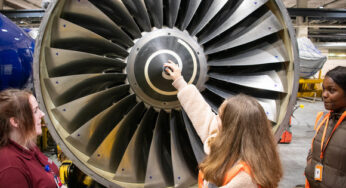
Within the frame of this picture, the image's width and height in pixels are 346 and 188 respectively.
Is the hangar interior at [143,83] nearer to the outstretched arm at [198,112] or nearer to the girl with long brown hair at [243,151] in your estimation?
the outstretched arm at [198,112]

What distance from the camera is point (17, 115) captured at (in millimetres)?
1179

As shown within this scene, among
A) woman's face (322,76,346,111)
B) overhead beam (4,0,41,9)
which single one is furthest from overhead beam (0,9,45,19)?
overhead beam (4,0,41,9)

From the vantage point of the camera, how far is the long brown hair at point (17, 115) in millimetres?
1144

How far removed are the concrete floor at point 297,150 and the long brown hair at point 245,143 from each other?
2.87 metres

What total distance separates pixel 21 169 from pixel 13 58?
3.11 feet

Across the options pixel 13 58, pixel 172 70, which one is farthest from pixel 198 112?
pixel 13 58

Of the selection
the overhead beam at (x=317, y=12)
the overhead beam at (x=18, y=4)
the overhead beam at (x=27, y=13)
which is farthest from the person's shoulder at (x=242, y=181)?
the overhead beam at (x=18, y=4)

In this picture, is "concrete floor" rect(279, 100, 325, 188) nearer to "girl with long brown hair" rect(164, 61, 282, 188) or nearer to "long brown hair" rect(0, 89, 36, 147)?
"girl with long brown hair" rect(164, 61, 282, 188)

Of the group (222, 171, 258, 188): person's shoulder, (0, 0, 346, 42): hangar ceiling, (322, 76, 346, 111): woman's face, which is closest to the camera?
(222, 171, 258, 188): person's shoulder

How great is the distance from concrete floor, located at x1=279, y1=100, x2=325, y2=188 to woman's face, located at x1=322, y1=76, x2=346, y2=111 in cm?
204

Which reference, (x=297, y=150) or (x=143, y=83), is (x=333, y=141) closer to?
(x=143, y=83)

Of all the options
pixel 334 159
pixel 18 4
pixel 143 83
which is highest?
pixel 18 4

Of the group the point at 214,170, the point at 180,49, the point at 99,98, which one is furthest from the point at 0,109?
the point at 180,49

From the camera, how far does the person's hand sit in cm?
161
